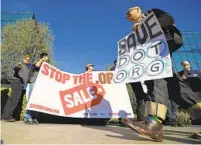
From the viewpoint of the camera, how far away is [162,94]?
388cm

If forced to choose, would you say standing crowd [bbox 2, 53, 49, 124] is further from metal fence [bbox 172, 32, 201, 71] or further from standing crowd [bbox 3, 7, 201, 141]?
metal fence [bbox 172, 32, 201, 71]

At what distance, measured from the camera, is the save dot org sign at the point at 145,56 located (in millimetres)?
4020

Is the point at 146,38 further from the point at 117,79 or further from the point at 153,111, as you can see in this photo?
the point at 153,111

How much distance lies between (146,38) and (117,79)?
2.24 feet

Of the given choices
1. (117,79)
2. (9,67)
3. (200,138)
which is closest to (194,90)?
(200,138)

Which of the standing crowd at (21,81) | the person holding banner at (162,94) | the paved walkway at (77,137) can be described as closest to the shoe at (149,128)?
the person holding banner at (162,94)

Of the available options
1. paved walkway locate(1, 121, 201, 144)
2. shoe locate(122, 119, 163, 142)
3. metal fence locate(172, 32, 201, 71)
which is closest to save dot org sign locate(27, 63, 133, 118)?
paved walkway locate(1, 121, 201, 144)

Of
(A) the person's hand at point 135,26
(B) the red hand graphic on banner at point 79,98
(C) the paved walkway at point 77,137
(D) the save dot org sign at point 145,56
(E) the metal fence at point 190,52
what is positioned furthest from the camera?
(E) the metal fence at point 190,52

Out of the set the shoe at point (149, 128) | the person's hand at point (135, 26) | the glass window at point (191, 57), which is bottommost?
the shoe at point (149, 128)

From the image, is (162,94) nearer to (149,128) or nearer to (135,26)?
(149,128)

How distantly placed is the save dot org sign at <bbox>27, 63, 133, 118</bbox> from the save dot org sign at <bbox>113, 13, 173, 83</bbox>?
127 inches

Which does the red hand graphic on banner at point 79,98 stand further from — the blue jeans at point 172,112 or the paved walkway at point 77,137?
the paved walkway at point 77,137

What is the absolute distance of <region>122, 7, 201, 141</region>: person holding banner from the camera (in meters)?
3.58

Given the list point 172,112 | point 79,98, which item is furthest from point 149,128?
point 172,112
